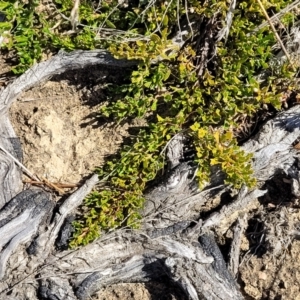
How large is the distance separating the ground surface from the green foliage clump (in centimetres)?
19

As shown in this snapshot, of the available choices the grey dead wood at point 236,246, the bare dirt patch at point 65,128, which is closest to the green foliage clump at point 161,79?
the bare dirt patch at point 65,128

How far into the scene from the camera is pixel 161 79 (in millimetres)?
4398

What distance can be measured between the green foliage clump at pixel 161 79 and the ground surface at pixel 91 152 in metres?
0.19

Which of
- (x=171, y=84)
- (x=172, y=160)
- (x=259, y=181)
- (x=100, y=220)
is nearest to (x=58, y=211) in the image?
(x=100, y=220)

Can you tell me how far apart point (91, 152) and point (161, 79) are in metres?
0.91

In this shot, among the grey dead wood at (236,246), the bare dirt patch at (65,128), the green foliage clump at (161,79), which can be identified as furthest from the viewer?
the bare dirt patch at (65,128)

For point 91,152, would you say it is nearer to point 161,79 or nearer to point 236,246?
point 161,79

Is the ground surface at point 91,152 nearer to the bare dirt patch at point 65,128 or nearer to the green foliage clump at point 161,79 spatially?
the bare dirt patch at point 65,128

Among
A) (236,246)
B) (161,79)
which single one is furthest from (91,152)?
(236,246)

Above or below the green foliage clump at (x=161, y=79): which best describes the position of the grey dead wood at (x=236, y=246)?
below

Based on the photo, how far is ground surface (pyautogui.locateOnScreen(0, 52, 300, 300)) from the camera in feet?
15.0

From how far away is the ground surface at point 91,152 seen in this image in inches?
180

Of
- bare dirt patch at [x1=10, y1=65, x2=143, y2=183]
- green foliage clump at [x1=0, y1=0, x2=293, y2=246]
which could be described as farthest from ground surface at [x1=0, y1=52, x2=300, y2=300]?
green foliage clump at [x1=0, y1=0, x2=293, y2=246]

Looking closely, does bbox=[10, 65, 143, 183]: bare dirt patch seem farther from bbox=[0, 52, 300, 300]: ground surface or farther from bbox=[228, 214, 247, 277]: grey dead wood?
bbox=[228, 214, 247, 277]: grey dead wood
